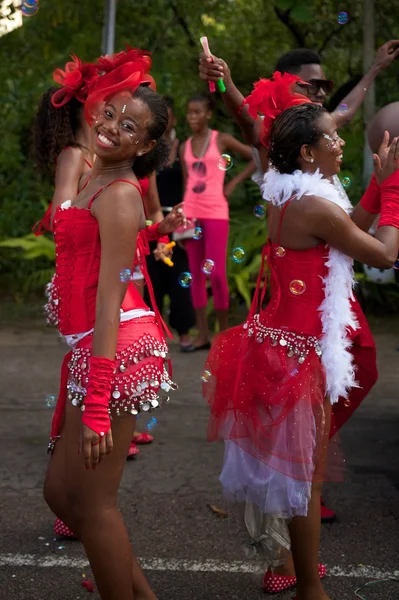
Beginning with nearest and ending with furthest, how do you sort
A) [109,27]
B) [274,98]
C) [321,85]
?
[274,98], [321,85], [109,27]

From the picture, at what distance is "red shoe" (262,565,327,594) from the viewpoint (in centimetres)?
339

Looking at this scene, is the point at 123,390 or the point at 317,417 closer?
the point at 123,390

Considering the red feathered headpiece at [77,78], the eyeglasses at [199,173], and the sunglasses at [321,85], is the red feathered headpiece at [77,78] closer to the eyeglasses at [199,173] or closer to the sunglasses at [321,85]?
the sunglasses at [321,85]

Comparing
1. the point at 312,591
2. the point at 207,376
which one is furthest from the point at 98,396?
the point at 312,591

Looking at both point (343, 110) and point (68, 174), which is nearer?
point (68, 174)

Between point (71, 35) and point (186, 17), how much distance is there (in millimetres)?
1476

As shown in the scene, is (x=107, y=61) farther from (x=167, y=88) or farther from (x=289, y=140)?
(x=167, y=88)

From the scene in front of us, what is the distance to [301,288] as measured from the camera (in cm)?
322

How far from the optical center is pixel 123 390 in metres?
2.77

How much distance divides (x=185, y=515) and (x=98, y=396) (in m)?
1.69

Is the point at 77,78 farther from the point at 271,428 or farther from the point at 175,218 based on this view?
the point at 271,428

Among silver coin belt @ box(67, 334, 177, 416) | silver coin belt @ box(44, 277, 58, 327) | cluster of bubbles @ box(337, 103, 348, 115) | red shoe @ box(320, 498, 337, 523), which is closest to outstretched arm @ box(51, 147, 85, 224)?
silver coin belt @ box(44, 277, 58, 327)

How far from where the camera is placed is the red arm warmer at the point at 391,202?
10.3 feet

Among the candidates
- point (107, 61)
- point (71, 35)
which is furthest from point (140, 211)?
point (71, 35)
